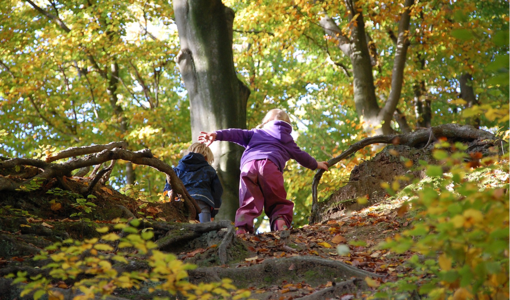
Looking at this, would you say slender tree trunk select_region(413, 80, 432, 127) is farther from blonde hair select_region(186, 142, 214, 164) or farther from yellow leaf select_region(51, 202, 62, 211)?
yellow leaf select_region(51, 202, 62, 211)

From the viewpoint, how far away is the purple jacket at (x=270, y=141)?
6316 mm

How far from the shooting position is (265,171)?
19.9 feet

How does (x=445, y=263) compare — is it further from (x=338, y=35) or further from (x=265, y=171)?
(x=338, y=35)

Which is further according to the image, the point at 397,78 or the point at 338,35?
the point at 338,35

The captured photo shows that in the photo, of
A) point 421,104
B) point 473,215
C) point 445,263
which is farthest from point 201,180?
point 421,104

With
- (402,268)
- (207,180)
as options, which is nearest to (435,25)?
(207,180)

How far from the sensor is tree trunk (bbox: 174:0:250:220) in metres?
8.26

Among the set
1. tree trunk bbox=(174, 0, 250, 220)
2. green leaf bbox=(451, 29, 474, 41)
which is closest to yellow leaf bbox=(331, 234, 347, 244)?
green leaf bbox=(451, 29, 474, 41)

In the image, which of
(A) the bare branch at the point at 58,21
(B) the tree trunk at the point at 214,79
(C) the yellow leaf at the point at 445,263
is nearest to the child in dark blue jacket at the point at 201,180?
(B) the tree trunk at the point at 214,79

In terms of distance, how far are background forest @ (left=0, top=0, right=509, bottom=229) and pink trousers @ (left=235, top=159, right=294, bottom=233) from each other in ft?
16.5

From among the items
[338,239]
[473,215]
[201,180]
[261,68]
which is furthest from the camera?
[261,68]

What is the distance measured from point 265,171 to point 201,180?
1.58 meters

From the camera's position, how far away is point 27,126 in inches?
727

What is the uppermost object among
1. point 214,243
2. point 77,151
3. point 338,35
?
point 338,35
